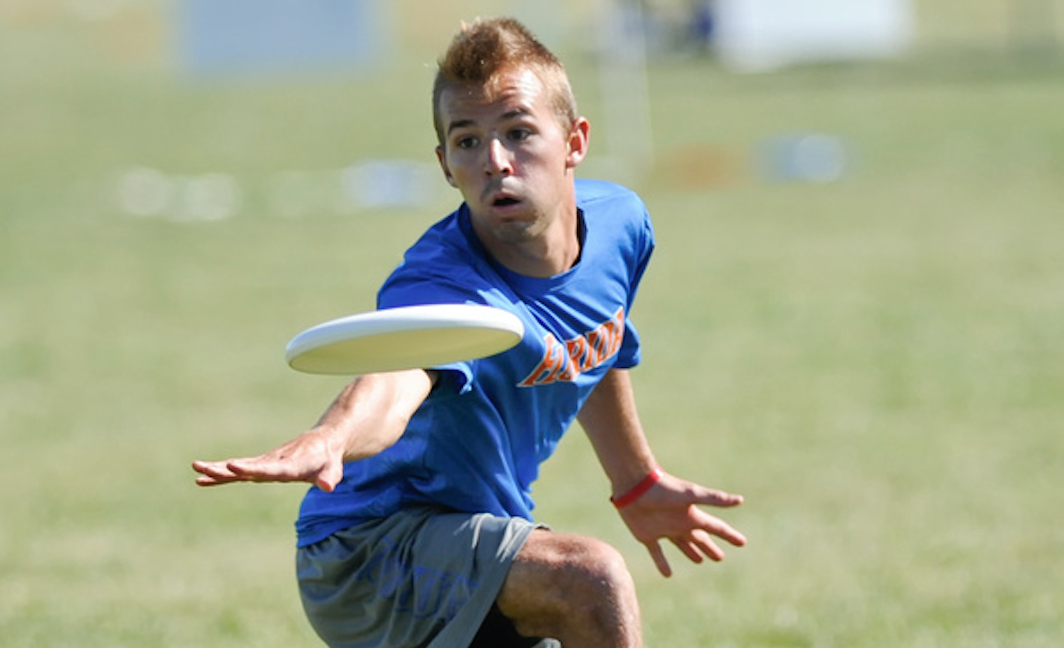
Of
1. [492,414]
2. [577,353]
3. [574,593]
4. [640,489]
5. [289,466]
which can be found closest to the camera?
[289,466]

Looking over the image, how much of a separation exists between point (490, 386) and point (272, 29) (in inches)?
976

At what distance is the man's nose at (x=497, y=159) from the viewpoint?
13.1ft

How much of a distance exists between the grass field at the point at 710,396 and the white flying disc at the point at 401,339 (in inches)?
97.9

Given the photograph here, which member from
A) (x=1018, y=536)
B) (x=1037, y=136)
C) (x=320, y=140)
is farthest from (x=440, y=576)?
(x=320, y=140)

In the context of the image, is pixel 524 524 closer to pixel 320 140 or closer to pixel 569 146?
pixel 569 146

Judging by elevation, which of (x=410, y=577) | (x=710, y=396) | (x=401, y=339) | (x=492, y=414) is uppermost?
(x=401, y=339)

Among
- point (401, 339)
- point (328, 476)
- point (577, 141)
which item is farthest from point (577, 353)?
point (328, 476)

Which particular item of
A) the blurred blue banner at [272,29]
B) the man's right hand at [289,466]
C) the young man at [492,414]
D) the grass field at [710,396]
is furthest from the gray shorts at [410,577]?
the blurred blue banner at [272,29]

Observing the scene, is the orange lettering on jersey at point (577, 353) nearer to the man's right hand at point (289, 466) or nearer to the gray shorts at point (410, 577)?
the gray shorts at point (410, 577)

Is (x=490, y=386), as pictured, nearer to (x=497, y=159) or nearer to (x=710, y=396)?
(x=497, y=159)

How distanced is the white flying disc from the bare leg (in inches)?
18.1

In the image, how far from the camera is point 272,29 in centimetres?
2814

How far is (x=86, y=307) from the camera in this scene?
1402 centimetres

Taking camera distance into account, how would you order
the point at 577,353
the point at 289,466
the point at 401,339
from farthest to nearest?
1. the point at 577,353
2. the point at 401,339
3. the point at 289,466
